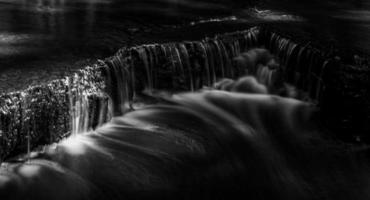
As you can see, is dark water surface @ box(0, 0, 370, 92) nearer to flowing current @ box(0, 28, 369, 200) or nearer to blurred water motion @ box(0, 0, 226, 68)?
blurred water motion @ box(0, 0, 226, 68)

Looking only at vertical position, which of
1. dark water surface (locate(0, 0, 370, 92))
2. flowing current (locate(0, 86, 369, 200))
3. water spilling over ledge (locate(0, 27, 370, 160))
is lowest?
flowing current (locate(0, 86, 369, 200))

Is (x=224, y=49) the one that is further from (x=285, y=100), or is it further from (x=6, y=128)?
(x=6, y=128)

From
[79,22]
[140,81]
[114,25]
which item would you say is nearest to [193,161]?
[140,81]

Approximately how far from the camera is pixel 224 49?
966 centimetres

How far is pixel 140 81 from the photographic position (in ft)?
28.8

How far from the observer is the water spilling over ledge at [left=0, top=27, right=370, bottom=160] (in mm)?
6750

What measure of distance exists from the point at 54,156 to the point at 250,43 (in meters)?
4.80

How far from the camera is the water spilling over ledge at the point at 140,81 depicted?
6.75 meters

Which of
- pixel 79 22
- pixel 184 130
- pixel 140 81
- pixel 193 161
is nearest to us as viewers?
pixel 193 161

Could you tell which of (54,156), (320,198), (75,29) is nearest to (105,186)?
(54,156)

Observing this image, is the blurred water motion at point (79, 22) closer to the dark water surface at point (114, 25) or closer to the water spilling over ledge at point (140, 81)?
the dark water surface at point (114, 25)

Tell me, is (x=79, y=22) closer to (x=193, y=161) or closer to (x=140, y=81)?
(x=140, y=81)

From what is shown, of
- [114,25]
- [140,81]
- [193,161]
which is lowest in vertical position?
[193,161]

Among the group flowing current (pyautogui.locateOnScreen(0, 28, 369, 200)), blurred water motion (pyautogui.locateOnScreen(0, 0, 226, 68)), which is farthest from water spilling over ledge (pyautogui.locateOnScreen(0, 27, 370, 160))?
blurred water motion (pyautogui.locateOnScreen(0, 0, 226, 68))
